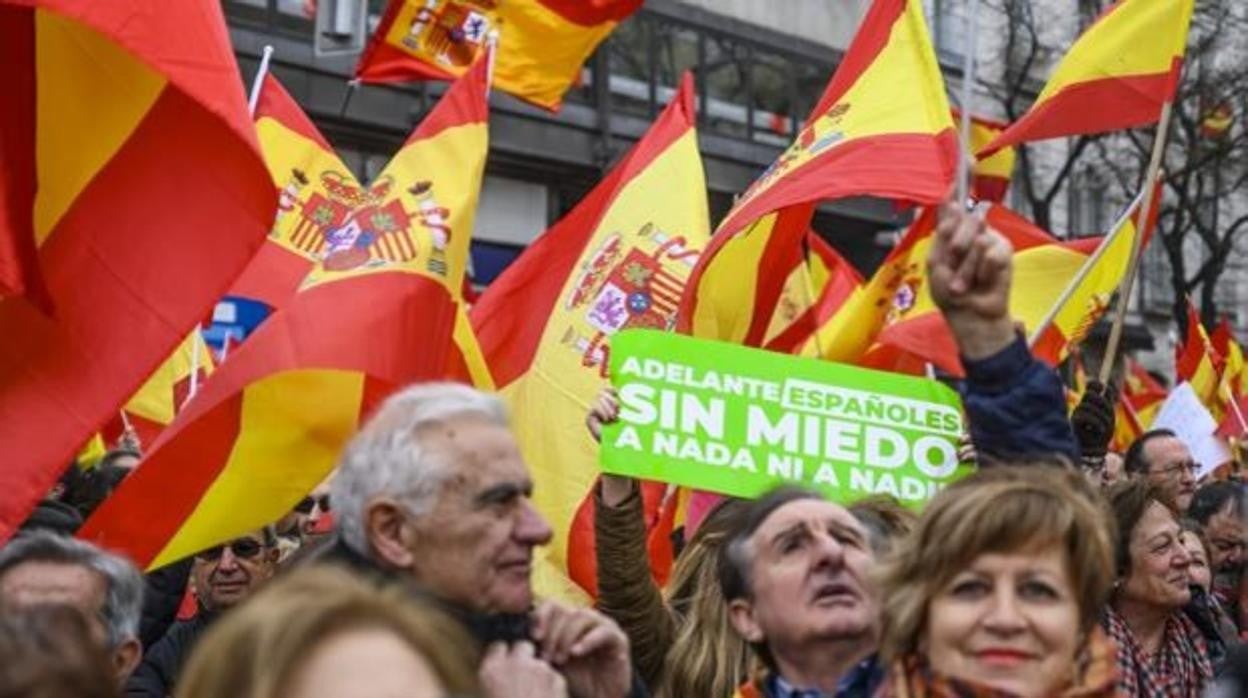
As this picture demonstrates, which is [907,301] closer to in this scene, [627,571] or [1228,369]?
[627,571]

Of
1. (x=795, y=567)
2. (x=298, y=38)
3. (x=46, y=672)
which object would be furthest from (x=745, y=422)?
(x=298, y=38)

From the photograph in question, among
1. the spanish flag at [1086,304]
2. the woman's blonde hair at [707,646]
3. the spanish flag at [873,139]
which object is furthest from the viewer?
the spanish flag at [1086,304]

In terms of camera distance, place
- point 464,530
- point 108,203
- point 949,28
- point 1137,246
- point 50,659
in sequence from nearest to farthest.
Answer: point 50,659, point 464,530, point 108,203, point 1137,246, point 949,28

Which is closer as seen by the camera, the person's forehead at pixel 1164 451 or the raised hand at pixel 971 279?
the raised hand at pixel 971 279

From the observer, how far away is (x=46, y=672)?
2518 millimetres

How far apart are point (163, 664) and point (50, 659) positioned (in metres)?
3.00

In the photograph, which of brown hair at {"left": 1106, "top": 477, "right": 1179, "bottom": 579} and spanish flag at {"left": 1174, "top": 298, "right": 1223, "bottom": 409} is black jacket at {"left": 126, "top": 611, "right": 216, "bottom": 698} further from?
spanish flag at {"left": 1174, "top": 298, "right": 1223, "bottom": 409}

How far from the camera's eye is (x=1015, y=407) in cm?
388

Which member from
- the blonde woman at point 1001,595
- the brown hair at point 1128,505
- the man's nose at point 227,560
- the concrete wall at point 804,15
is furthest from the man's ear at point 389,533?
the concrete wall at point 804,15

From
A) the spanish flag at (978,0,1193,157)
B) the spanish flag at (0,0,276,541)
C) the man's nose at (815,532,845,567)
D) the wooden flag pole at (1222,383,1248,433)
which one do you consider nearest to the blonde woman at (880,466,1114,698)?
the man's nose at (815,532,845,567)

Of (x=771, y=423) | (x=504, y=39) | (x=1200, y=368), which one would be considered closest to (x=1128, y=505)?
(x=771, y=423)

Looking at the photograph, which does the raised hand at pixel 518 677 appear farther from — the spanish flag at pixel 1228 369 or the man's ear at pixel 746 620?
the spanish flag at pixel 1228 369

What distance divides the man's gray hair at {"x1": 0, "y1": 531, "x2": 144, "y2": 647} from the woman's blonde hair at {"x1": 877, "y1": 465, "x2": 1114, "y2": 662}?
1.49m

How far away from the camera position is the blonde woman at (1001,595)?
134 inches
